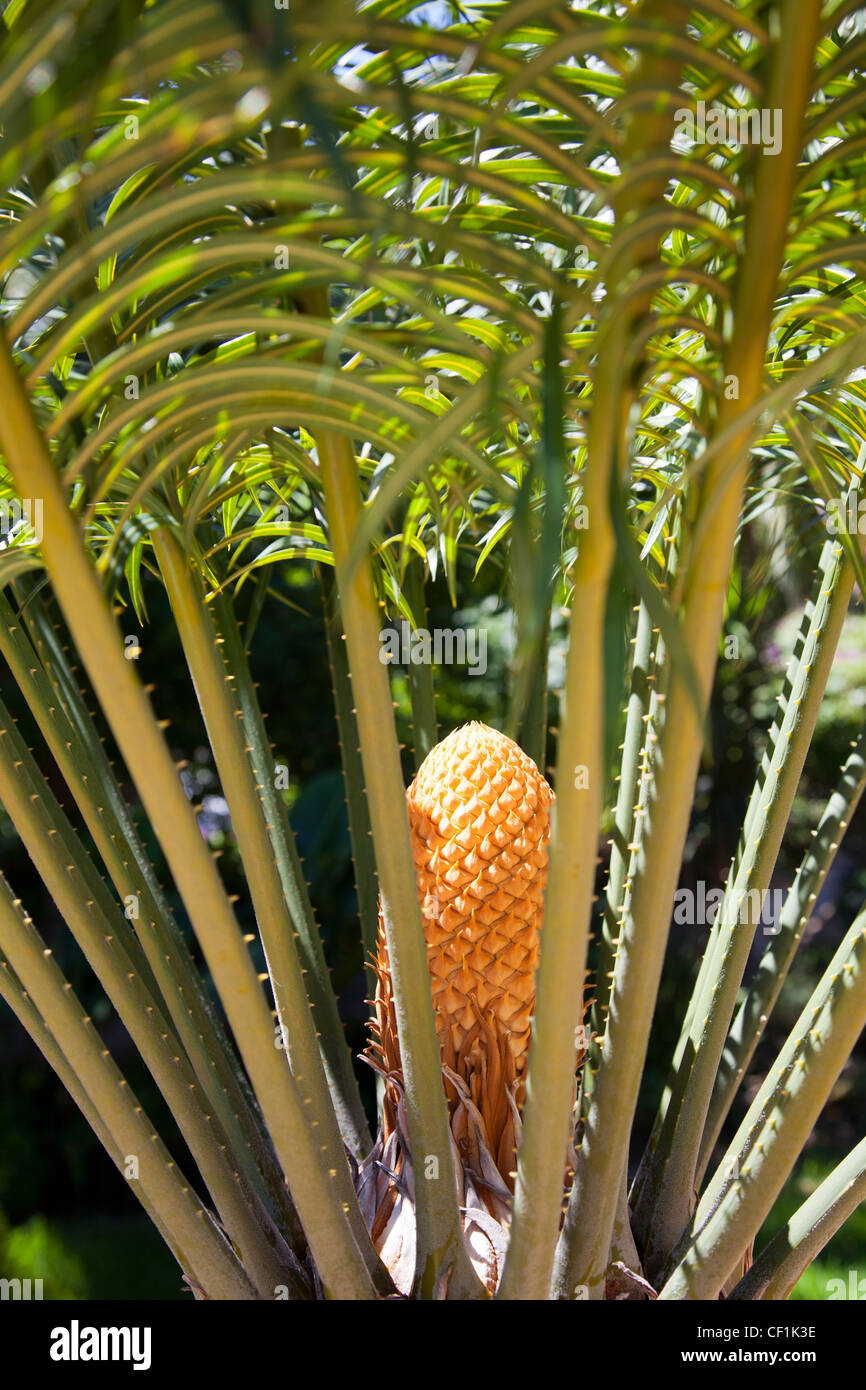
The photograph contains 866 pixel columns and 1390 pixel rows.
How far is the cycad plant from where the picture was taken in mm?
507

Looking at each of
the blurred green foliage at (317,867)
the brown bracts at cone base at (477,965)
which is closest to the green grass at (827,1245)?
the blurred green foliage at (317,867)

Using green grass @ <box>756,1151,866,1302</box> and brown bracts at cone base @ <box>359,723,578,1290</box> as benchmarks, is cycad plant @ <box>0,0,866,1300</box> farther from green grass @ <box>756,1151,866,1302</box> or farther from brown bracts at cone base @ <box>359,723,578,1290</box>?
green grass @ <box>756,1151,866,1302</box>

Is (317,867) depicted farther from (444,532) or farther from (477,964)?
(444,532)

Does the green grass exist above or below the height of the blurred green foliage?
below

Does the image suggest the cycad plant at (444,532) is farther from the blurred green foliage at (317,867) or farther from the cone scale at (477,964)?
the blurred green foliage at (317,867)

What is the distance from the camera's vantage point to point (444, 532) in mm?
677

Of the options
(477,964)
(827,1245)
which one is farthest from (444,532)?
(827,1245)

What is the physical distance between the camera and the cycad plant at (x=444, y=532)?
1.66 feet

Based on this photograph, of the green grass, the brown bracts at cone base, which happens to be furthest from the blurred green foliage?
the brown bracts at cone base

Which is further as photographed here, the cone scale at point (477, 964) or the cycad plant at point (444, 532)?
the cone scale at point (477, 964)

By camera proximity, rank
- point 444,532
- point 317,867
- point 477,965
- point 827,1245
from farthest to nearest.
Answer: point 317,867 < point 827,1245 < point 477,965 < point 444,532

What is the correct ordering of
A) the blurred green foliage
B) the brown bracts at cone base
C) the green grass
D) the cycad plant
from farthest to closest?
the blurred green foliage < the green grass < the brown bracts at cone base < the cycad plant

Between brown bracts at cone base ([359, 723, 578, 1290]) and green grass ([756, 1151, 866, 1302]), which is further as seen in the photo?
green grass ([756, 1151, 866, 1302])

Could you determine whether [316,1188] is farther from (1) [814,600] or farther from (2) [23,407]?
(1) [814,600]
